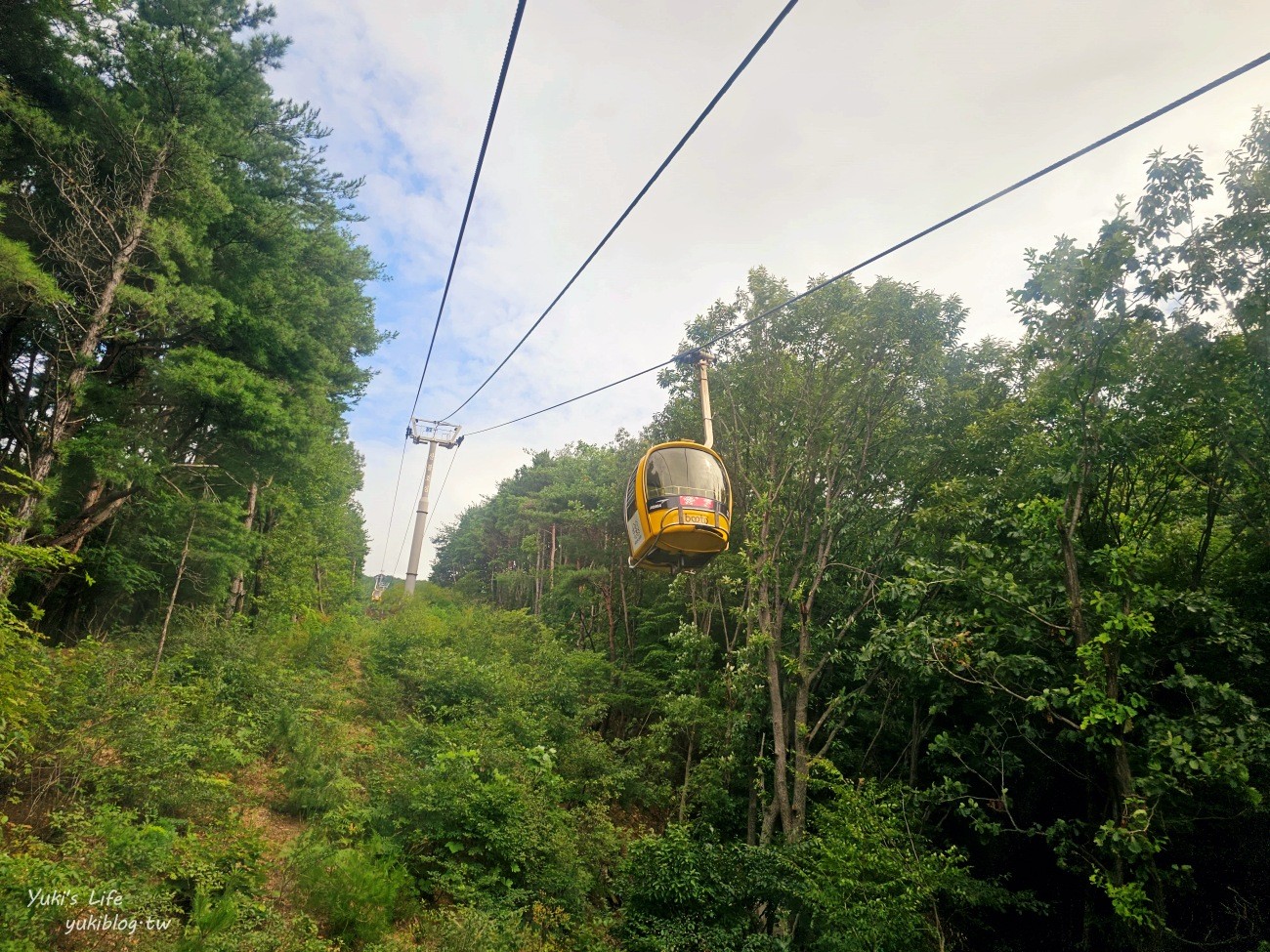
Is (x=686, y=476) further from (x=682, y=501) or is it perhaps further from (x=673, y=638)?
(x=673, y=638)

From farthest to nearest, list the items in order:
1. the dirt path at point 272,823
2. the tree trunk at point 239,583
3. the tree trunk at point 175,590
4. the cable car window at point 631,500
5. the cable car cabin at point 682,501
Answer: the tree trunk at point 239,583 < the tree trunk at point 175,590 < the cable car window at point 631,500 < the cable car cabin at point 682,501 < the dirt path at point 272,823

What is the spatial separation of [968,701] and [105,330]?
16332 millimetres

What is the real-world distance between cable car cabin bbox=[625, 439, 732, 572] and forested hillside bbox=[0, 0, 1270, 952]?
2.85m

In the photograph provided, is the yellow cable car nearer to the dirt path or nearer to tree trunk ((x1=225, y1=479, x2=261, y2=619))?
the dirt path

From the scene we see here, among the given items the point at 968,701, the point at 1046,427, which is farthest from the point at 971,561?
the point at 968,701

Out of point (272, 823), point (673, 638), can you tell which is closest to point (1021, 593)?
point (673, 638)

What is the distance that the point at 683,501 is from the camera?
9.05m

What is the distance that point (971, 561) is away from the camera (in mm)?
8344

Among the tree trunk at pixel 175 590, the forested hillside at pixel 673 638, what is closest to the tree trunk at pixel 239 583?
the forested hillside at pixel 673 638

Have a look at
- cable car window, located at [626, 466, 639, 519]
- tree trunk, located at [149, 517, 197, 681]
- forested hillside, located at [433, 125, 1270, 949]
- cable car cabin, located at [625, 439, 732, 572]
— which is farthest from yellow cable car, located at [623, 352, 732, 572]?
tree trunk, located at [149, 517, 197, 681]

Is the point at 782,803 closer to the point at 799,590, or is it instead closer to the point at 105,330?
the point at 799,590

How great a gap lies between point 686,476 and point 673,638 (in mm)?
4629

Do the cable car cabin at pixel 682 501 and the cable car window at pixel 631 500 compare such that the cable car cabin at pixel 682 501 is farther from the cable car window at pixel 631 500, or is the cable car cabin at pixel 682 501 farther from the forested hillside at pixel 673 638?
the forested hillside at pixel 673 638

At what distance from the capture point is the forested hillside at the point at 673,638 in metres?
6.68
